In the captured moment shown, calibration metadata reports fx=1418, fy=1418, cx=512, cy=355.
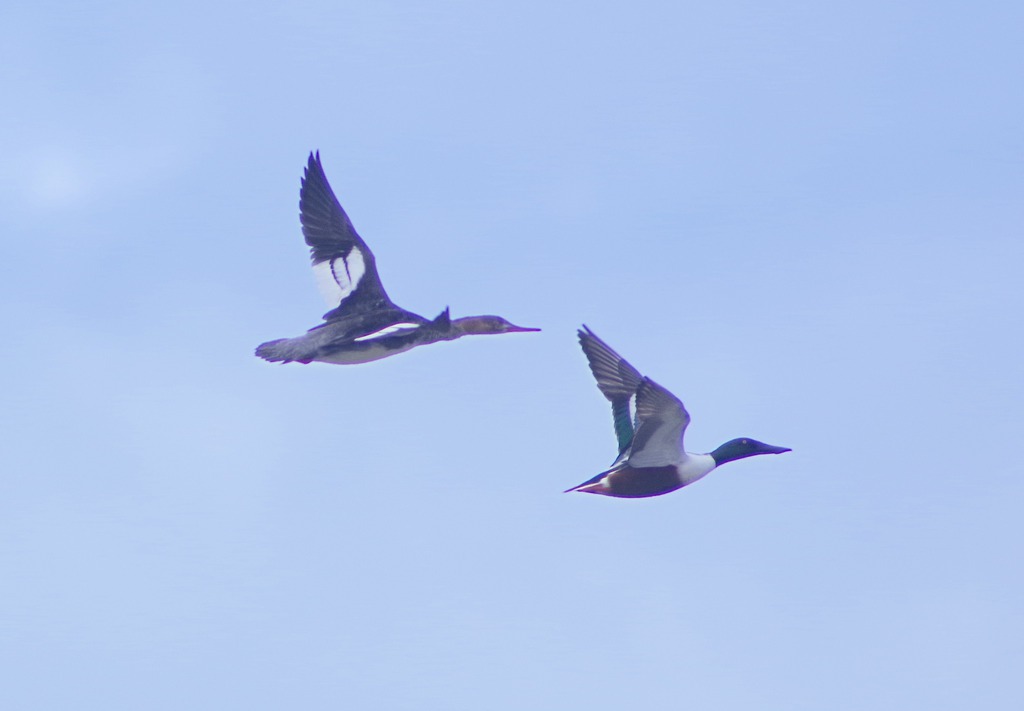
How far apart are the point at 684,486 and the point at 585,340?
1.66 metres

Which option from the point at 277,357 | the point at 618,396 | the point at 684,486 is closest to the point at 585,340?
the point at 618,396

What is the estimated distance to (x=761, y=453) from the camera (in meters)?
13.7

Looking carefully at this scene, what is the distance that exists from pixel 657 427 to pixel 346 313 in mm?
3640

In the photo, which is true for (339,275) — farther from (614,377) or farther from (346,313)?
(614,377)

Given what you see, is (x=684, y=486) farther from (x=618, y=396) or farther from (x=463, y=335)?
(x=463, y=335)

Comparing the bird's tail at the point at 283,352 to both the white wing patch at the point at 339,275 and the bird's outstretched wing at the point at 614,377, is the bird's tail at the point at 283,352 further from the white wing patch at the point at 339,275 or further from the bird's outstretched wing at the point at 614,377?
the bird's outstretched wing at the point at 614,377

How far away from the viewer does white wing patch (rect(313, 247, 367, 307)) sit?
14.1 m

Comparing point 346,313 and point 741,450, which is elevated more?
point 346,313

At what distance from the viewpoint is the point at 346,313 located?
13.8m

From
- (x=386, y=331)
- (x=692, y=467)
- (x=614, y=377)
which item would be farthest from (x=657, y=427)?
(x=386, y=331)

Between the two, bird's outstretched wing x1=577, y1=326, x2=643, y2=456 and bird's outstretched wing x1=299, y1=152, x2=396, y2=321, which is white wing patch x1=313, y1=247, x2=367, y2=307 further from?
bird's outstretched wing x1=577, y1=326, x2=643, y2=456

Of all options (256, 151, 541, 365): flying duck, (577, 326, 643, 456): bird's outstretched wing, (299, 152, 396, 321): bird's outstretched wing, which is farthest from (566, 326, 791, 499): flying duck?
(299, 152, 396, 321): bird's outstretched wing

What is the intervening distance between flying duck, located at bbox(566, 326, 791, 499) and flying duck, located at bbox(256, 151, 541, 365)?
1.56 metres

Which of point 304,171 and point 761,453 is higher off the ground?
point 304,171
